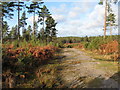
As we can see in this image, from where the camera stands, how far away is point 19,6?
16.9 metres

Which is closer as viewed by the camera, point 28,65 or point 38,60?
point 28,65

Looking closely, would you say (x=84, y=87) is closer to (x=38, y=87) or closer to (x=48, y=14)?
(x=38, y=87)

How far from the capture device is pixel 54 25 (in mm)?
29875

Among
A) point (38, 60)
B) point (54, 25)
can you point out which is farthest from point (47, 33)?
point (38, 60)

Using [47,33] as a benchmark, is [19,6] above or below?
above

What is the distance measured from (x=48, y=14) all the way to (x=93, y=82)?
88.6ft

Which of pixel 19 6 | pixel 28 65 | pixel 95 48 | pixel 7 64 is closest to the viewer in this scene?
pixel 7 64

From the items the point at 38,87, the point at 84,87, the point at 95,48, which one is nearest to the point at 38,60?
the point at 38,87

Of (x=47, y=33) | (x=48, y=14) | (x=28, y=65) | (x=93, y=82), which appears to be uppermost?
(x=48, y=14)

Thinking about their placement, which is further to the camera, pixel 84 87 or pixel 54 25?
pixel 54 25

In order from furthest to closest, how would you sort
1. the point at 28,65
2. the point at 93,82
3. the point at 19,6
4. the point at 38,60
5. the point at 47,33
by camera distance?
the point at 47,33, the point at 19,6, the point at 38,60, the point at 28,65, the point at 93,82

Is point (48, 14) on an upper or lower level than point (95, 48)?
upper

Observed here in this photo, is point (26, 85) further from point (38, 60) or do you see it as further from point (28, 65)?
point (38, 60)

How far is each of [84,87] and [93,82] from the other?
525mm
